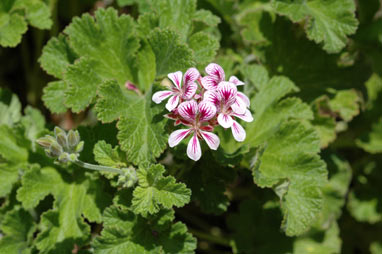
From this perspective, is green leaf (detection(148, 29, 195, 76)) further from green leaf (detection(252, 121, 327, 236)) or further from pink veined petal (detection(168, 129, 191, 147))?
green leaf (detection(252, 121, 327, 236))

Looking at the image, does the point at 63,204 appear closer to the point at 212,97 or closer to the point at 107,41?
the point at 107,41

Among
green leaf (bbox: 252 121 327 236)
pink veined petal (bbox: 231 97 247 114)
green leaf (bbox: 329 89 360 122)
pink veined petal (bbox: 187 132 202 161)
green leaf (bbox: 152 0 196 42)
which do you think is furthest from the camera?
green leaf (bbox: 329 89 360 122)

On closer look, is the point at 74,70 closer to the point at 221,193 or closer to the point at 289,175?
the point at 221,193

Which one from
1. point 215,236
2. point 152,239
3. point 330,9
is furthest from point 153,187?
point 330,9

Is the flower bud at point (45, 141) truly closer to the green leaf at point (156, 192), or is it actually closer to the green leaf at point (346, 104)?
the green leaf at point (156, 192)

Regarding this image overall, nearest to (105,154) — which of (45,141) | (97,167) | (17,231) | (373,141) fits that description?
(97,167)

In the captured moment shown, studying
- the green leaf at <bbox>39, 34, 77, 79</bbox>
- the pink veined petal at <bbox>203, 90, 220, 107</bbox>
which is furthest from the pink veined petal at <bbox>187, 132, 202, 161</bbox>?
the green leaf at <bbox>39, 34, 77, 79</bbox>

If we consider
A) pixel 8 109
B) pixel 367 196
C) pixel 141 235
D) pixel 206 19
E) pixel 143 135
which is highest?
pixel 206 19
